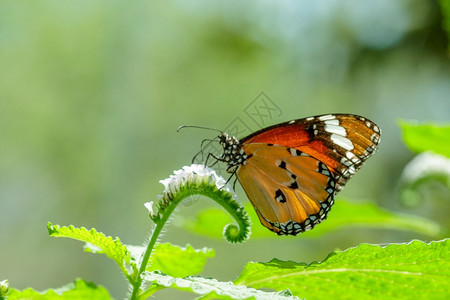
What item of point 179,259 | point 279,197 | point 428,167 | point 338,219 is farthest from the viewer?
point 428,167

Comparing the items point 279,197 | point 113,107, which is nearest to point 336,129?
point 279,197

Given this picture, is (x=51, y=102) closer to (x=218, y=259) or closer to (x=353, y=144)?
(x=218, y=259)

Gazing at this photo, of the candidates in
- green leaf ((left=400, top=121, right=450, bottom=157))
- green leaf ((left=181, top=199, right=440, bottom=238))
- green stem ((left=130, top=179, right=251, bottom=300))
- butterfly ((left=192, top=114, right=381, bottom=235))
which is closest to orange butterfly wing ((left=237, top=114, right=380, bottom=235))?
butterfly ((left=192, top=114, right=381, bottom=235))

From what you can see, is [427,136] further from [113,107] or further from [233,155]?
[113,107]

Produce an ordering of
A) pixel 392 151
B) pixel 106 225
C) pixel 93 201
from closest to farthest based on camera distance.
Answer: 1. pixel 392 151
2. pixel 106 225
3. pixel 93 201

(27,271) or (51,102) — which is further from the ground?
(51,102)

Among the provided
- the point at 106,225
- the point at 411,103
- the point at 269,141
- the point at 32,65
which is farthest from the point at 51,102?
the point at 269,141
